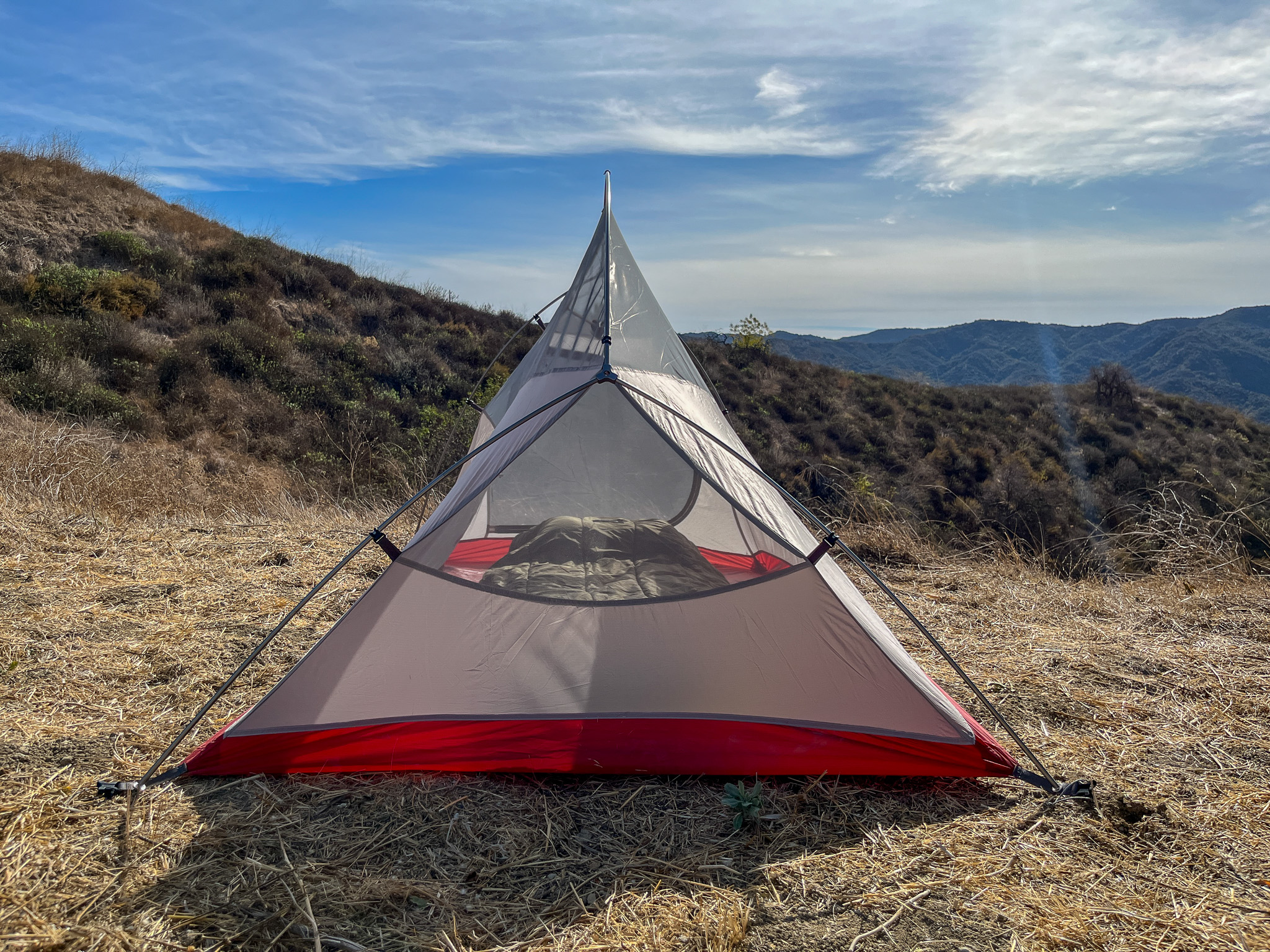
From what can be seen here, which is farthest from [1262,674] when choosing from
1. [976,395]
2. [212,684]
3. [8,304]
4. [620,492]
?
[976,395]

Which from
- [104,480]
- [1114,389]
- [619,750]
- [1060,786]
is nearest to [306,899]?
[619,750]

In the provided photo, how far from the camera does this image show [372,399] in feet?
48.1

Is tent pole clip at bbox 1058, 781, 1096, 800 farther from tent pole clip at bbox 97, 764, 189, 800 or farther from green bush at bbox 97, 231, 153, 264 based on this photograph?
green bush at bbox 97, 231, 153, 264

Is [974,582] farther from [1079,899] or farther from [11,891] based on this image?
[11,891]

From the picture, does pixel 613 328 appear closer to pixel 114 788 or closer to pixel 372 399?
pixel 114 788

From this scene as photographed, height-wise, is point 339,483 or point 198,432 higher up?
point 198,432

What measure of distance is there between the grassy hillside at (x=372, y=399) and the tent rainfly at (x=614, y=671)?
132 inches

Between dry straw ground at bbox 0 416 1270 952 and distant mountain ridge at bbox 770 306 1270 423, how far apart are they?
38360 millimetres

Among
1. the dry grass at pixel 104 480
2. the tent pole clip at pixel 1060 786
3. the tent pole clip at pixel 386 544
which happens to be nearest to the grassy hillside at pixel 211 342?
the dry grass at pixel 104 480

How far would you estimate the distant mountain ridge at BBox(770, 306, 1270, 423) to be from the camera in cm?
5491

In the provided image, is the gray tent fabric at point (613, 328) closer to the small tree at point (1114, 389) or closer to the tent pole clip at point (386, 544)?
the tent pole clip at point (386, 544)

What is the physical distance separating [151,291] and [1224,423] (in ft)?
113

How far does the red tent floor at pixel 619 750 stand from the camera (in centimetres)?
251

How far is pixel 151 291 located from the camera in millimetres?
13656
